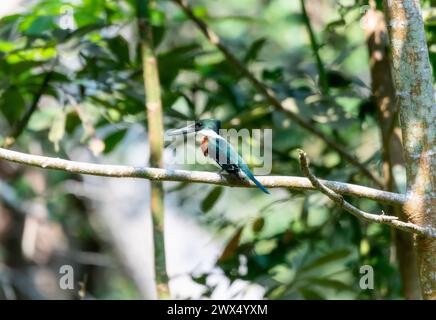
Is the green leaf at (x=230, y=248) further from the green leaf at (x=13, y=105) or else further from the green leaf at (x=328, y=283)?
the green leaf at (x=13, y=105)

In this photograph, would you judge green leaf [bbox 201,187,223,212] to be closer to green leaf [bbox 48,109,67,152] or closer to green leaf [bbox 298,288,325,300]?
green leaf [bbox 298,288,325,300]

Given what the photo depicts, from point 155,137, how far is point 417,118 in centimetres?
133

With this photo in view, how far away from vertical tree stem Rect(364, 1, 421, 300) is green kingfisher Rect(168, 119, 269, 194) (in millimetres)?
1002

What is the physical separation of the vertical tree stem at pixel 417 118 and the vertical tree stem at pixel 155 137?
3.97 feet

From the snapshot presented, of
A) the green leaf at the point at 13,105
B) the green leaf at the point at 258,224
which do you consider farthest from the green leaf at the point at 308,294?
the green leaf at the point at 13,105

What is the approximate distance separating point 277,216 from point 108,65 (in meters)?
2.60

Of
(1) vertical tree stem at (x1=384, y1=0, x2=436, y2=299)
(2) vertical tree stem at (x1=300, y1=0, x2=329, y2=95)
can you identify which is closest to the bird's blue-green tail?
(1) vertical tree stem at (x1=384, y1=0, x2=436, y2=299)

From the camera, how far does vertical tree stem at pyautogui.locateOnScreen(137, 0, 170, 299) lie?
3250mm

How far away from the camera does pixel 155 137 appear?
338 cm

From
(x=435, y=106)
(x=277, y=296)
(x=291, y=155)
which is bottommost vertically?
(x=277, y=296)

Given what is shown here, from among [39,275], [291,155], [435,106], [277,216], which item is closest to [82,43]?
[291,155]

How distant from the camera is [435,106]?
2.48 metres

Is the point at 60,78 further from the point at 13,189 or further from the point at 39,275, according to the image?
the point at 39,275

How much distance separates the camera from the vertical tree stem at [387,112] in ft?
12.2
